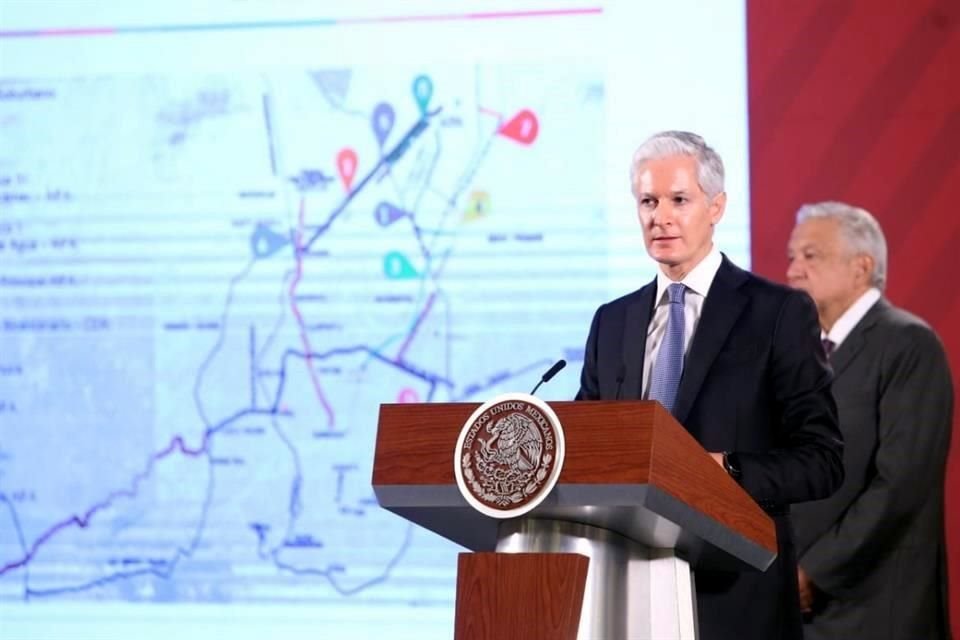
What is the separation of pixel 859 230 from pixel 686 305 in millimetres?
1639

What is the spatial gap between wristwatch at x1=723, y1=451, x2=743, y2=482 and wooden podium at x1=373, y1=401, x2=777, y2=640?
104 mm

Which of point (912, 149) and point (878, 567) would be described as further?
point (912, 149)

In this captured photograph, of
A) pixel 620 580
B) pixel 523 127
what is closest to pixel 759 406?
pixel 620 580

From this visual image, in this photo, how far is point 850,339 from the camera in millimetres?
3777

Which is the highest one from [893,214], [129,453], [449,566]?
[893,214]

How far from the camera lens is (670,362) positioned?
2326 mm

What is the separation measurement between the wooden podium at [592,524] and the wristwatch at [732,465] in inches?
4.1

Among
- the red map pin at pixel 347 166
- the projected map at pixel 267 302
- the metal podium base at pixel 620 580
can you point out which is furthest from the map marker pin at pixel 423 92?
the metal podium base at pixel 620 580

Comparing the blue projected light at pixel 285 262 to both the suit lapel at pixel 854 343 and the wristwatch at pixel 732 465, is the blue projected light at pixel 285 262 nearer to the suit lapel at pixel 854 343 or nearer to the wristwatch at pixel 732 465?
the suit lapel at pixel 854 343

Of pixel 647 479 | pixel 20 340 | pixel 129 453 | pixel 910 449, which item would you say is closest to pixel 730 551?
pixel 647 479

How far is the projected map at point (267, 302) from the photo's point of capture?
13.2 feet

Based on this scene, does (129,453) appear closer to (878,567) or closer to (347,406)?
(347,406)

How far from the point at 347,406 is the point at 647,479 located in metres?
2.51

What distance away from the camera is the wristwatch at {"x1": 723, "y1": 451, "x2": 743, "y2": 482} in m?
2.08
